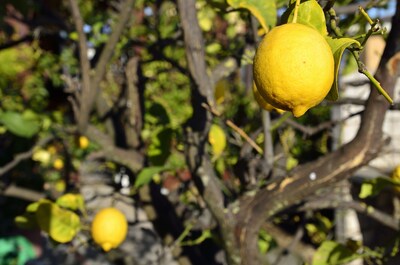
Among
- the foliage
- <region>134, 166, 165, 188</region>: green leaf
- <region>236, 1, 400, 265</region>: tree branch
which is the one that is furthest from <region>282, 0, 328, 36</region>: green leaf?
<region>134, 166, 165, 188</region>: green leaf

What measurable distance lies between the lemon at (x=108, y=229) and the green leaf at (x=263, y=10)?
1.03m

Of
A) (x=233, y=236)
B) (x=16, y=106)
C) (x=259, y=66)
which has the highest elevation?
(x=259, y=66)

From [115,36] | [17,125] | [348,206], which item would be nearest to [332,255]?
[348,206]

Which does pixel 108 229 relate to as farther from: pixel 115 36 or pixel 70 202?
pixel 115 36

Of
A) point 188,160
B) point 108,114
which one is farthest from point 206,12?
point 188,160

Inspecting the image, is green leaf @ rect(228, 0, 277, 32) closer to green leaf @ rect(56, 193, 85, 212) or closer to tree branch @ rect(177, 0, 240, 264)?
tree branch @ rect(177, 0, 240, 264)

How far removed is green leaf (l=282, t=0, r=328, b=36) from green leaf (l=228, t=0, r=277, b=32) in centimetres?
30

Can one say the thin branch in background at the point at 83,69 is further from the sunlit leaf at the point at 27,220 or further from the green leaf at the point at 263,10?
the green leaf at the point at 263,10

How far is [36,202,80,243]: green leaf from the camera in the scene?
4.98ft

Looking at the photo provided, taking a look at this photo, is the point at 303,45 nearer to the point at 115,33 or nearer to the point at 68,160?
the point at 115,33

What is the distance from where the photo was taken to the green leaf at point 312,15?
0.67 m

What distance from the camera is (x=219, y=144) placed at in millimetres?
1812

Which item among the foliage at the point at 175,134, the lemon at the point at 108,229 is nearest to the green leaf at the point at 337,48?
the foliage at the point at 175,134

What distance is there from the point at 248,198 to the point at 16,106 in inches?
104
